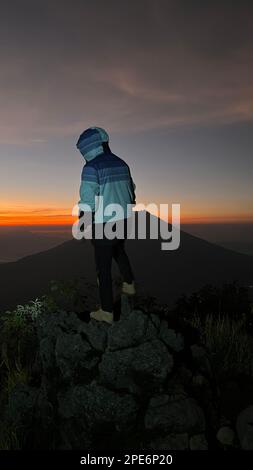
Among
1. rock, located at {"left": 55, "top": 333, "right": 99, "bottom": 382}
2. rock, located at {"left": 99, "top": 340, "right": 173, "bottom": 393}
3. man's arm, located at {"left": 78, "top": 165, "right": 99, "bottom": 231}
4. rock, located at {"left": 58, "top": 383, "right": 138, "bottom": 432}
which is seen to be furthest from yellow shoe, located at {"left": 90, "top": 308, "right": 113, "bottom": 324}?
man's arm, located at {"left": 78, "top": 165, "right": 99, "bottom": 231}

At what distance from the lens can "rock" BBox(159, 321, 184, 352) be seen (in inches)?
220

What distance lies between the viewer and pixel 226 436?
15.8 feet

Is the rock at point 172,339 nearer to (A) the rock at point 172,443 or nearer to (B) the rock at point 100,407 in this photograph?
(B) the rock at point 100,407

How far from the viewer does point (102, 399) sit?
4984 millimetres

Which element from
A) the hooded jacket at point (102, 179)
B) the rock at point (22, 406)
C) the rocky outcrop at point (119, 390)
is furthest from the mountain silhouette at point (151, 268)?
the hooded jacket at point (102, 179)

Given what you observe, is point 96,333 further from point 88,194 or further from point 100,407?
point 88,194

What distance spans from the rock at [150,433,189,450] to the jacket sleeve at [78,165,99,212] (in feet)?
8.50

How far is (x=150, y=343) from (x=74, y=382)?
102cm

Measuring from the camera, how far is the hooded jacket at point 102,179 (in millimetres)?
5395

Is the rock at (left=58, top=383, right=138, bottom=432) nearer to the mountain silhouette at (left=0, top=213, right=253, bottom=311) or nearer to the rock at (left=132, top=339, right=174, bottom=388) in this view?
the rock at (left=132, top=339, right=174, bottom=388)

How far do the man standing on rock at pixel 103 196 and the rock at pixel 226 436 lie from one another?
175 centimetres

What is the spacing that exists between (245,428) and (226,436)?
8.8 inches

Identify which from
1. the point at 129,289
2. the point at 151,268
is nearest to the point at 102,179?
the point at 129,289
